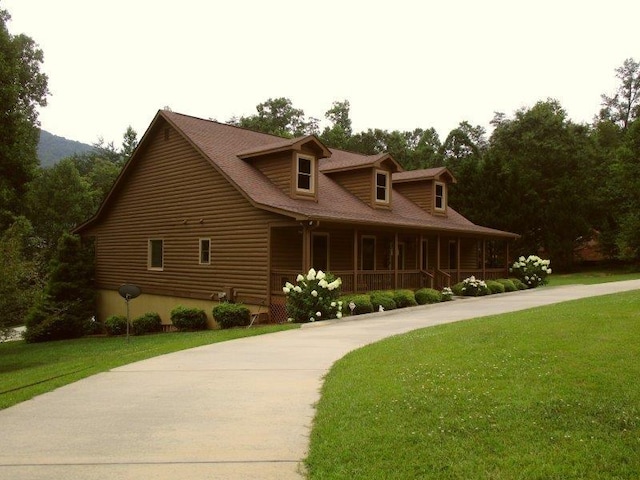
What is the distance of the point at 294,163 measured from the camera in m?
20.0

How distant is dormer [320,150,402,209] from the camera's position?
23.4m

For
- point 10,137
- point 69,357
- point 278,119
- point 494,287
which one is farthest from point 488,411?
point 278,119

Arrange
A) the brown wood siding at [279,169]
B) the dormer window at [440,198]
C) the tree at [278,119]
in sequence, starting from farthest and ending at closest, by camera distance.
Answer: the tree at [278,119] → the dormer window at [440,198] → the brown wood siding at [279,169]

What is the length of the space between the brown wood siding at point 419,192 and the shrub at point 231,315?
12571 millimetres

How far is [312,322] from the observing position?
50.6 feet

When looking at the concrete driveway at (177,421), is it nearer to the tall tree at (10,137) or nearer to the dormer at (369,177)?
the dormer at (369,177)

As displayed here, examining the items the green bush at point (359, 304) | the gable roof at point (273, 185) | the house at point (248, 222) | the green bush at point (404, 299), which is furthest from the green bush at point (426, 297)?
the green bush at point (359, 304)

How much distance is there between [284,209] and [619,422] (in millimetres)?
13013

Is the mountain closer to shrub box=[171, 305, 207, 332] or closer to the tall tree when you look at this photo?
the tall tree

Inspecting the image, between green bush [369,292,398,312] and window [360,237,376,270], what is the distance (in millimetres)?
4948

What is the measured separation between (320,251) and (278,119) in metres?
32.4

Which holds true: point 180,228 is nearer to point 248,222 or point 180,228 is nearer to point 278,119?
point 248,222

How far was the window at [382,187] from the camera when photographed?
78.7 feet

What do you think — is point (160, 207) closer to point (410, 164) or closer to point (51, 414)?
point (51, 414)
